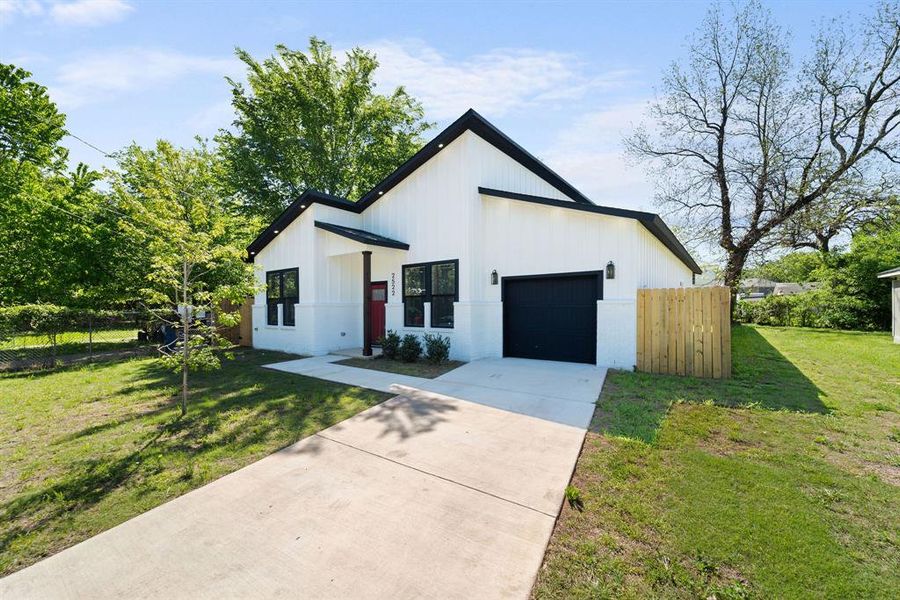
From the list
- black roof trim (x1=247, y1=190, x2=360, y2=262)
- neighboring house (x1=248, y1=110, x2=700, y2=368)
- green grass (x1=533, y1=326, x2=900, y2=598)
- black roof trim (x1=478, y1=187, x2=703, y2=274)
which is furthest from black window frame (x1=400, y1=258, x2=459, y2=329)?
green grass (x1=533, y1=326, x2=900, y2=598)

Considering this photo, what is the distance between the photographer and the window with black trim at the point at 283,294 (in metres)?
11.7

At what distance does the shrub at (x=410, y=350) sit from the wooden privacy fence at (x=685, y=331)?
17.3ft

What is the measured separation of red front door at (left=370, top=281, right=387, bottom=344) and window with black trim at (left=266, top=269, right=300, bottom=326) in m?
2.41

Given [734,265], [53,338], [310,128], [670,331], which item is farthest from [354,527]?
[734,265]

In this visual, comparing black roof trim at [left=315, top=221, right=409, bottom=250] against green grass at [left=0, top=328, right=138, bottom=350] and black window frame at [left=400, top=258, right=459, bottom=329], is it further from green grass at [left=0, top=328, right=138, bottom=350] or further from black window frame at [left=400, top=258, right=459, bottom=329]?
green grass at [left=0, top=328, right=138, bottom=350]

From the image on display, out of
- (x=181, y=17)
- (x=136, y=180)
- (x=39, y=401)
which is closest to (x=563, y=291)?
(x=181, y=17)

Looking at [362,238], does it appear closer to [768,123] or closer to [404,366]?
[404,366]

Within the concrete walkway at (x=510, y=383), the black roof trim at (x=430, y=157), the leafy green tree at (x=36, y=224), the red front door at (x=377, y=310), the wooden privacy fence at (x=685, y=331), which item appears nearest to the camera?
the concrete walkway at (x=510, y=383)

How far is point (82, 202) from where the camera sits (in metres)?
12.2

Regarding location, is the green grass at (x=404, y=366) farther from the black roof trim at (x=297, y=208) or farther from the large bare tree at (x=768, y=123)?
the large bare tree at (x=768, y=123)

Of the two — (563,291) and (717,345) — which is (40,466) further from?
(717,345)

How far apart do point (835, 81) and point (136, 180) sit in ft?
108

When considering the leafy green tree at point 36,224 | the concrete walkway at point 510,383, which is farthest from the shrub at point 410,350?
the leafy green tree at point 36,224

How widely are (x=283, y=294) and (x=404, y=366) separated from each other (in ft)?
19.3
